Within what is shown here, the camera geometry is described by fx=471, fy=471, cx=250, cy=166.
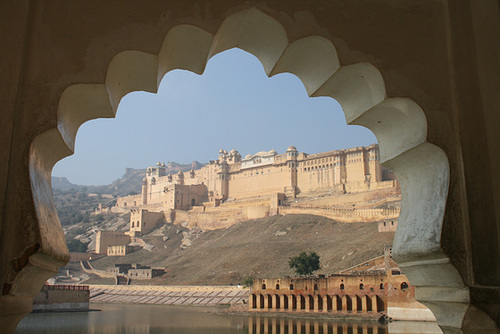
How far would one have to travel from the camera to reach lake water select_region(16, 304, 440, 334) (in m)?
20.4

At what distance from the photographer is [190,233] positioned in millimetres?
59844

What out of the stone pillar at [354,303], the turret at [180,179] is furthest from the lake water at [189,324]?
the turret at [180,179]

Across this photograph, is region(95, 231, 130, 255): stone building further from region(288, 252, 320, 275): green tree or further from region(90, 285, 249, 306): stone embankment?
region(288, 252, 320, 275): green tree

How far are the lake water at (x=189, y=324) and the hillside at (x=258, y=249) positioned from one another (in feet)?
31.0

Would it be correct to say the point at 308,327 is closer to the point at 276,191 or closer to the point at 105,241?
the point at 276,191

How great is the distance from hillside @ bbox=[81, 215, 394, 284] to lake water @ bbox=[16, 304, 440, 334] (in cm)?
945

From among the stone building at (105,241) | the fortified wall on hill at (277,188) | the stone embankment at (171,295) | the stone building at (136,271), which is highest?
the fortified wall on hill at (277,188)

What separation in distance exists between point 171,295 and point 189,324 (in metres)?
14.9

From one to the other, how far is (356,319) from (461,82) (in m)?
21.2

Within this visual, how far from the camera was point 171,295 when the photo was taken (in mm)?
37938

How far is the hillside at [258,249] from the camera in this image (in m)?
36.3

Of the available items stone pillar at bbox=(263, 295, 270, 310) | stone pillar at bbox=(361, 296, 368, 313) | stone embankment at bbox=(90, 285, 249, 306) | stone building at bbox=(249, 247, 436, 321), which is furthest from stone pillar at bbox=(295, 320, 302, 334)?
stone embankment at bbox=(90, 285, 249, 306)

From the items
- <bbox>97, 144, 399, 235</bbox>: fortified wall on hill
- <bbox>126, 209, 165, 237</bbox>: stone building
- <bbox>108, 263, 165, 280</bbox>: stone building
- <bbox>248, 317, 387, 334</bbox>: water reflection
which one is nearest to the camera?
<bbox>248, 317, 387, 334</bbox>: water reflection

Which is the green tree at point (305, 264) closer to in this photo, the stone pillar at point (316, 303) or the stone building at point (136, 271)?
the stone pillar at point (316, 303)
